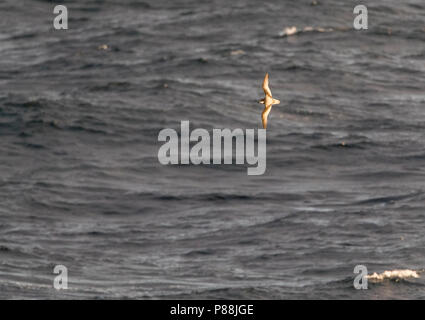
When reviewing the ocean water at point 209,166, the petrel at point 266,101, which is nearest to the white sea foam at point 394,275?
the ocean water at point 209,166

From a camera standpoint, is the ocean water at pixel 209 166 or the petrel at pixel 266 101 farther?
the ocean water at pixel 209 166

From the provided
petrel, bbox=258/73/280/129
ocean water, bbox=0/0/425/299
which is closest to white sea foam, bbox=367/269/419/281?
ocean water, bbox=0/0/425/299

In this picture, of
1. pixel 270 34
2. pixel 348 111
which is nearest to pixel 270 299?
pixel 348 111

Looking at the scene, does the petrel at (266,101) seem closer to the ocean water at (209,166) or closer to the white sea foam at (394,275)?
the ocean water at (209,166)

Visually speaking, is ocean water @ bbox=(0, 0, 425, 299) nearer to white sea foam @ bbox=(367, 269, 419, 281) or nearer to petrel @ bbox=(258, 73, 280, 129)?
white sea foam @ bbox=(367, 269, 419, 281)

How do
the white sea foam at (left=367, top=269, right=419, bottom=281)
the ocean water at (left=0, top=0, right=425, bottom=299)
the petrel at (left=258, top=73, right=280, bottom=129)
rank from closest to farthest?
the petrel at (left=258, top=73, right=280, bottom=129) < the white sea foam at (left=367, top=269, right=419, bottom=281) < the ocean water at (left=0, top=0, right=425, bottom=299)

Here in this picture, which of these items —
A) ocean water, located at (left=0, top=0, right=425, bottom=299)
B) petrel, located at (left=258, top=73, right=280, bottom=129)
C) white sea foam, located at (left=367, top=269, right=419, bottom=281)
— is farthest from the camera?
ocean water, located at (left=0, top=0, right=425, bottom=299)

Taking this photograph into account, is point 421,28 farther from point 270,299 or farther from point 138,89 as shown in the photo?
point 270,299

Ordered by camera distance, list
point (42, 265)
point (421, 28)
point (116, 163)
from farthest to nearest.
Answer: point (421, 28), point (116, 163), point (42, 265)
